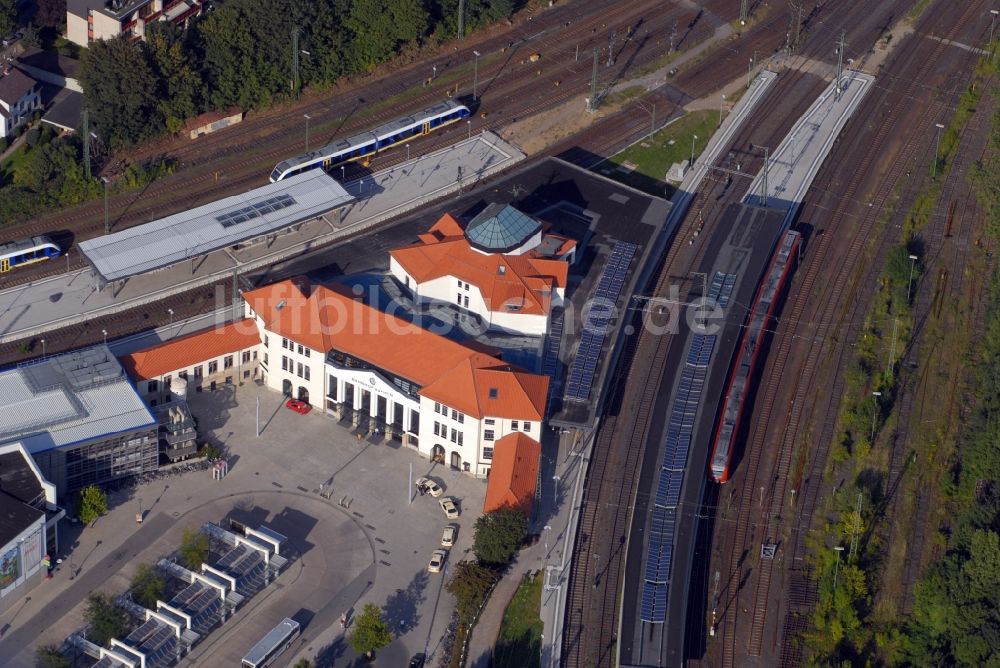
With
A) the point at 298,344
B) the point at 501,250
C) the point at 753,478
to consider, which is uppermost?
the point at 501,250

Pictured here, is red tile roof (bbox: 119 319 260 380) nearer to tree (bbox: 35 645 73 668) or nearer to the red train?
tree (bbox: 35 645 73 668)

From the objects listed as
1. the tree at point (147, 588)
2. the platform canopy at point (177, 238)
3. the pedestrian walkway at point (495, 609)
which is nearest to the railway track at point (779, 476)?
the pedestrian walkway at point (495, 609)

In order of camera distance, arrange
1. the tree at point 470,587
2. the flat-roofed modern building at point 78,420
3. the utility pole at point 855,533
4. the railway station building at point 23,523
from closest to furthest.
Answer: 1. the railway station building at point 23,523
2. the tree at point 470,587
3. the flat-roofed modern building at point 78,420
4. the utility pole at point 855,533

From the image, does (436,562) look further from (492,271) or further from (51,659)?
(492,271)

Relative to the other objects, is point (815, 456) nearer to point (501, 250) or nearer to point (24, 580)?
point (501, 250)

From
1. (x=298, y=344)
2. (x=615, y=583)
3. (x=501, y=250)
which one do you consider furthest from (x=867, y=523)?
(x=298, y=344)

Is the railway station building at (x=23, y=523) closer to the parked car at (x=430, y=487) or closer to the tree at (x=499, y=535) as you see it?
the parked car at (x=430, y=487)
